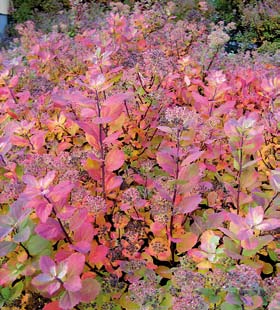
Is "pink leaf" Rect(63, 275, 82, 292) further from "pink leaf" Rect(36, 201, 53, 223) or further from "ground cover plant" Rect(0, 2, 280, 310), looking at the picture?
"pink leaf" Rect(36, 201, 53, 223)

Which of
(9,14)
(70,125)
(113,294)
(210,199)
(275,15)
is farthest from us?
(9,14)

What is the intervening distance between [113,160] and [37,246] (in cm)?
28

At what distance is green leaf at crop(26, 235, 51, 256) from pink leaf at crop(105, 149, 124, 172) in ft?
0.79

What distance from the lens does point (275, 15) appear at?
18.6 feet

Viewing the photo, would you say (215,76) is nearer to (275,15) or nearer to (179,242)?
(179,242)

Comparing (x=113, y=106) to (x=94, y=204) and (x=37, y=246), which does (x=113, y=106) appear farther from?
(x=37, y=246)

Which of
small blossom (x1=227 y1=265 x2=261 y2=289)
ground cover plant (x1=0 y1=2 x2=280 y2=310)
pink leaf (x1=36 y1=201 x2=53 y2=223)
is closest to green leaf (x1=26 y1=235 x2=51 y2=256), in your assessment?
ground cover plant (x1=0 y1=2 x2=280 y2=310)

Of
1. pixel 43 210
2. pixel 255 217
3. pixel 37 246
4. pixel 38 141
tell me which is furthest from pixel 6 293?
pixel 255 217

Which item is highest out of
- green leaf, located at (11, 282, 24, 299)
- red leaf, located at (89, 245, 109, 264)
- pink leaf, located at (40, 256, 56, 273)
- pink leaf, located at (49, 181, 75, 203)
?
pink leaf, located at (49, 181, 75, 203)

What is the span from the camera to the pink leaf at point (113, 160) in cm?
120

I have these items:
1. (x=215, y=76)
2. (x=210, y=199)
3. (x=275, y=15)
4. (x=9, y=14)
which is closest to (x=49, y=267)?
(x=210, y=199)

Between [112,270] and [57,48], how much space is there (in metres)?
1.54

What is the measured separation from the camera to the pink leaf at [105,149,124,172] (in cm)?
120

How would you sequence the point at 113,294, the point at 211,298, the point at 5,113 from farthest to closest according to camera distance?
1. the point at 5,113
2. the point at 113,294
3. the point at 211,298
